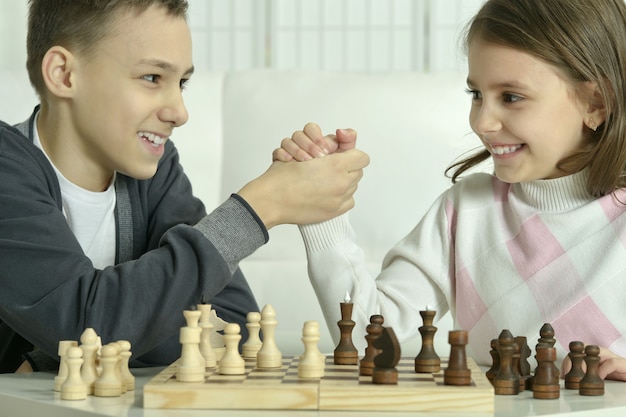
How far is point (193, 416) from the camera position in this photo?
973 millimetres

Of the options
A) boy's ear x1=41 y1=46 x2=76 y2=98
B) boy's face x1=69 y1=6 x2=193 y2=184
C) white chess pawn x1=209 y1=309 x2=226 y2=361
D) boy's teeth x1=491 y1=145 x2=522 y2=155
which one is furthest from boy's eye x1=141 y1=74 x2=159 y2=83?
boy's teeth x1=491 y1=145 x2=522 y2=155

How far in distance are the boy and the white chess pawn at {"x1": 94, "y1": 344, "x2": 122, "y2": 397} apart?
Result: 220mm

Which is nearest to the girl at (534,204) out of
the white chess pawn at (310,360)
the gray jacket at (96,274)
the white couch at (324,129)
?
the gray jacket at (96,274)

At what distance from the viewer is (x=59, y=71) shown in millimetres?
1682

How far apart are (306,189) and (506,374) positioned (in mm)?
516

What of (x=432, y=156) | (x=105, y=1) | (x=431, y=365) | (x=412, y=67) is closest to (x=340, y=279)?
(x=431, y=365)

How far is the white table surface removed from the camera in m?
0.99

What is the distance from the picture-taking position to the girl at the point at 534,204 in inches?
62.6

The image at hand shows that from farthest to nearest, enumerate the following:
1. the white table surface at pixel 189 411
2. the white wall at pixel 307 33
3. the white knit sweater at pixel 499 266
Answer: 1. the white wall at pixel 307 33
2. the white knit sweater at pixel 499 266
3. the white table surface at pixel 189 411

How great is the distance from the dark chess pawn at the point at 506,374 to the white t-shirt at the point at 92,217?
32.1 inches

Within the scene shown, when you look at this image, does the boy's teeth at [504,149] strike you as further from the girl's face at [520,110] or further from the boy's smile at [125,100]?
the boy's smile at [125,100]

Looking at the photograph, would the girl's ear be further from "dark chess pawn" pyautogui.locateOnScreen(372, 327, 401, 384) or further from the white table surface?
"dark chess pawn" pyautogui.locateOnScreen(372, 327, 401, 384)

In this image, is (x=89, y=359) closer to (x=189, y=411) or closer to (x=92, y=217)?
(x=189, y=411)

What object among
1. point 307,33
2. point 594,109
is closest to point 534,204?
point 594,109
